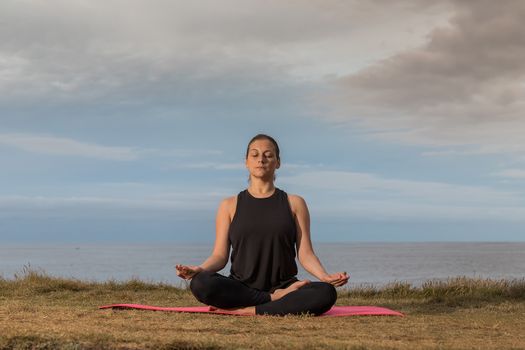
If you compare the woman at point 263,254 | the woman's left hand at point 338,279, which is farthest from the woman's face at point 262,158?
the woman's left hand at point 338,279

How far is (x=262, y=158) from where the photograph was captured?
673 centimetres

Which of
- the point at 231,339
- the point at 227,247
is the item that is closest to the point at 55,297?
the point at 227,247

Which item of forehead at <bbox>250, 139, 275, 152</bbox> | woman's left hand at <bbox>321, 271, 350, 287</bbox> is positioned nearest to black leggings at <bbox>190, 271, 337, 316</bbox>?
woman's left hand at <bbox>321, 271, 350, 287</bbox>

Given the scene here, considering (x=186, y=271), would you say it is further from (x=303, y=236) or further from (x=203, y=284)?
(x=303, y=236)

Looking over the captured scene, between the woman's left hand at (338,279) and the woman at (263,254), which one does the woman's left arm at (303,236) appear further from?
the woman's left hand at (338,279)

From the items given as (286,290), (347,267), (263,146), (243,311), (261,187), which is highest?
(263,146)

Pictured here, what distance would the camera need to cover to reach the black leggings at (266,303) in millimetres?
6348

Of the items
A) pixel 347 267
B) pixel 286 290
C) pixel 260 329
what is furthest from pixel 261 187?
pixel 347 267

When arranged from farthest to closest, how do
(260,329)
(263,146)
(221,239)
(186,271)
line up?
(221,239) < (263,146) < (186,271) < (260,329)

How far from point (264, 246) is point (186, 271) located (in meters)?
0.92

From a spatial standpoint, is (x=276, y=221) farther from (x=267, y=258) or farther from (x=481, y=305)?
(x=481, y=305)

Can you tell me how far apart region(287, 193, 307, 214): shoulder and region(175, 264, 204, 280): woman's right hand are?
1.12 metres

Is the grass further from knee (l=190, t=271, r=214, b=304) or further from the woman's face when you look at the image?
the woman's face

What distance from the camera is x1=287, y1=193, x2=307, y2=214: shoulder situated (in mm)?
6820
